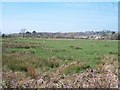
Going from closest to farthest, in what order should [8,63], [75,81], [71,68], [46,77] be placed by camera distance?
[75,81]
[46,77]
[71,68]
[8,63]

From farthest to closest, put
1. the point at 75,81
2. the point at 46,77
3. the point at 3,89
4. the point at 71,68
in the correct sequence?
1. the point at 71,68
2. the point at 46,77
3. the point at 75,81
4. the point at 3,89

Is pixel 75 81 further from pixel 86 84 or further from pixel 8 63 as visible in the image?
pixel 8 63

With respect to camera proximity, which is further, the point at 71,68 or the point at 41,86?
the point at 71,68

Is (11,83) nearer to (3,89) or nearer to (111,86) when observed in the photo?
(3,89)

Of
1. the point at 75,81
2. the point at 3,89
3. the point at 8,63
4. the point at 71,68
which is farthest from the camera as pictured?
the point at 8,63

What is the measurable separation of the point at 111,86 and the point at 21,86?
2.98m

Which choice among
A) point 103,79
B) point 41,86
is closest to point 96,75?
point 103,79

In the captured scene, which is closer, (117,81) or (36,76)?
(117,81)

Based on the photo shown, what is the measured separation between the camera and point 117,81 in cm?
1065

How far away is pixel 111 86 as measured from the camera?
10.0 meters

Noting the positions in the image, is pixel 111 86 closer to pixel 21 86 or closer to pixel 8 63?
pixel 21 86

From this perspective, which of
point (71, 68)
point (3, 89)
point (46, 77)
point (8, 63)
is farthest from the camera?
point (8, 63)

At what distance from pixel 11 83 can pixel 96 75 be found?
3.24 metres

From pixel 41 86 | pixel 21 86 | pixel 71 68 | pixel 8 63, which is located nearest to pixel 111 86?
pixel 41 86
